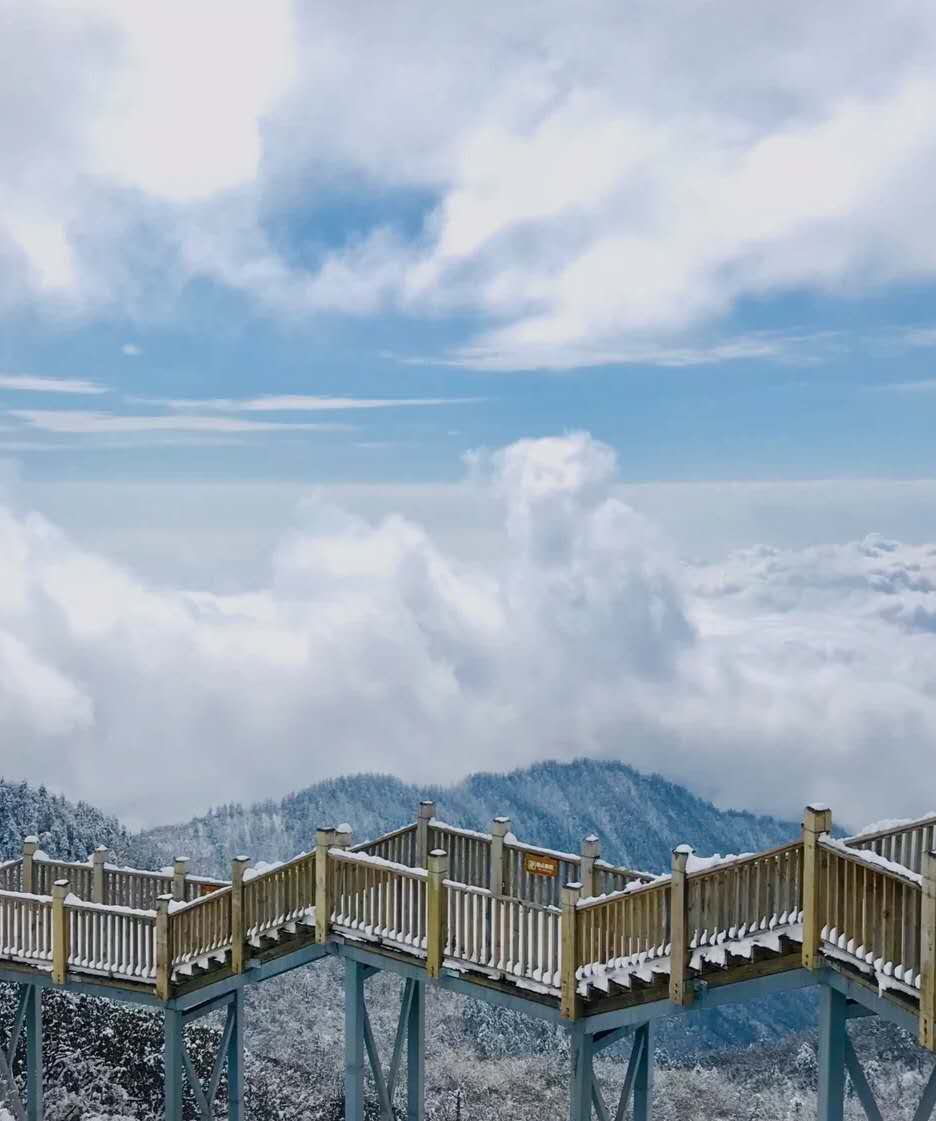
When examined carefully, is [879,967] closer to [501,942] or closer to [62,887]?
[501,942]

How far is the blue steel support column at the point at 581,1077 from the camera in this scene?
18578 millimetres

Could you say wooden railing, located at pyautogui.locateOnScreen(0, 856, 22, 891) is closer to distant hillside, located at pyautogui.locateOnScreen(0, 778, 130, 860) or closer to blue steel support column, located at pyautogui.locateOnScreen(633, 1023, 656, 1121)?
blue steel support column, located at pyautogui.locateOnScreen(633, 1023, 656, 1121)

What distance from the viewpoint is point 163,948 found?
21391 millimetres

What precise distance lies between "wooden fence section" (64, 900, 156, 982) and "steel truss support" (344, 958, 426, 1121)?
3.80 metres

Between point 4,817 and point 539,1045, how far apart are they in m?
47.2

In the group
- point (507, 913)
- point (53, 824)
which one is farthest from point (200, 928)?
point (53, 824)

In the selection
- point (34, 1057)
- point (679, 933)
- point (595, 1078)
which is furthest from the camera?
point (34, 1057)

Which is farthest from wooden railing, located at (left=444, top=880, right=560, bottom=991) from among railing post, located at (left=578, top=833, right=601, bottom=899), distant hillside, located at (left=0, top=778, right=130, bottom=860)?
distant hillside, located at (left=0, top=778, right=130, bottom=860)

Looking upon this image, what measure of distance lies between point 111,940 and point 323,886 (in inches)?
197

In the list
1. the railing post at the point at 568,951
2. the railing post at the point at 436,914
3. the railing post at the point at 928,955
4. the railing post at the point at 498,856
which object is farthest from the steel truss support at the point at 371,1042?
the railing post at the point at 928,955

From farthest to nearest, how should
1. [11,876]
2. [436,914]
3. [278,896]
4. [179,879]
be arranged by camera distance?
[11,876]
[179,879]
[278,896]
[436,914]

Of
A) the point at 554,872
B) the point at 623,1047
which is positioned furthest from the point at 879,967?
the point at 623,1047

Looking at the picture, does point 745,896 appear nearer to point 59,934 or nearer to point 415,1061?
point 415,1061

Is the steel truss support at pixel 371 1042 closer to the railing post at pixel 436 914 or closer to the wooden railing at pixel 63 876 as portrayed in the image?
the railing post at pixel 436 914
